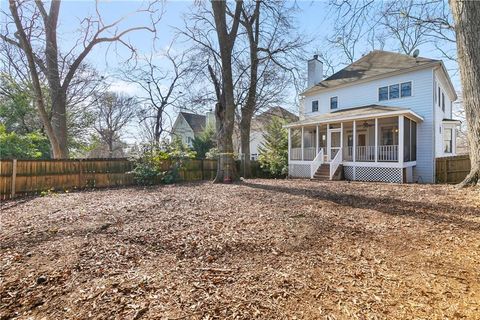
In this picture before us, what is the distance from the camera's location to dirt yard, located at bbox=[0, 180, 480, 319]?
2018mm

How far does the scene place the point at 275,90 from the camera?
1977 cm

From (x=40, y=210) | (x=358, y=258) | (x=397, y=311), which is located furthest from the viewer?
(x=40, y=210)

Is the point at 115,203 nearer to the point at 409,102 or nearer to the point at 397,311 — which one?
the point at 397,311

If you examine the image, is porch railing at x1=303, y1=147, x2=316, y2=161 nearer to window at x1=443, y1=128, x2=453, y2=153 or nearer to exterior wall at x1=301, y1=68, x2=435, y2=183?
exterior wall at x1=301, y1=68, x2=435, y2=183

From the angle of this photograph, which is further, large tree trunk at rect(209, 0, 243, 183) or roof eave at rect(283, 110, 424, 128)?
roof eave at rect(283, 110, 424, 128)

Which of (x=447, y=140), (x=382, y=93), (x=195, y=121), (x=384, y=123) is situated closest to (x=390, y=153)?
(x=384, y=123)

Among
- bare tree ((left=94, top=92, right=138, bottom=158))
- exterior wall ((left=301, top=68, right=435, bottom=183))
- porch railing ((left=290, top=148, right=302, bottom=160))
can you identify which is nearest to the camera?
exterior wall ((left=301, top=68, right=435, bottom=183))

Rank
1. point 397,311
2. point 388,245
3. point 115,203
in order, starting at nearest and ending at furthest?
point 397,311 → point 388,245 → point 115,203

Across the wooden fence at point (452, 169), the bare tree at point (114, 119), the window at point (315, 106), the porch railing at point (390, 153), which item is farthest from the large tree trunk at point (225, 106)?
the bare tree at point (114, 119)

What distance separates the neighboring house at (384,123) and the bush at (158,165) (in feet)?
23.5

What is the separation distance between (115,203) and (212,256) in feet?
13.9

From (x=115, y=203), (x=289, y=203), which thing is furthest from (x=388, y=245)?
(x=115, y=203)

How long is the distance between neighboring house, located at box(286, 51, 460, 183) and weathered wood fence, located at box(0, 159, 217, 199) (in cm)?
828

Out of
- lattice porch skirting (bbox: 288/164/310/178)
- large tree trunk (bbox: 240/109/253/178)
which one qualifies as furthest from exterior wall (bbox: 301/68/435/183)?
large tree trunk (bbox: 240/109/253/178)
